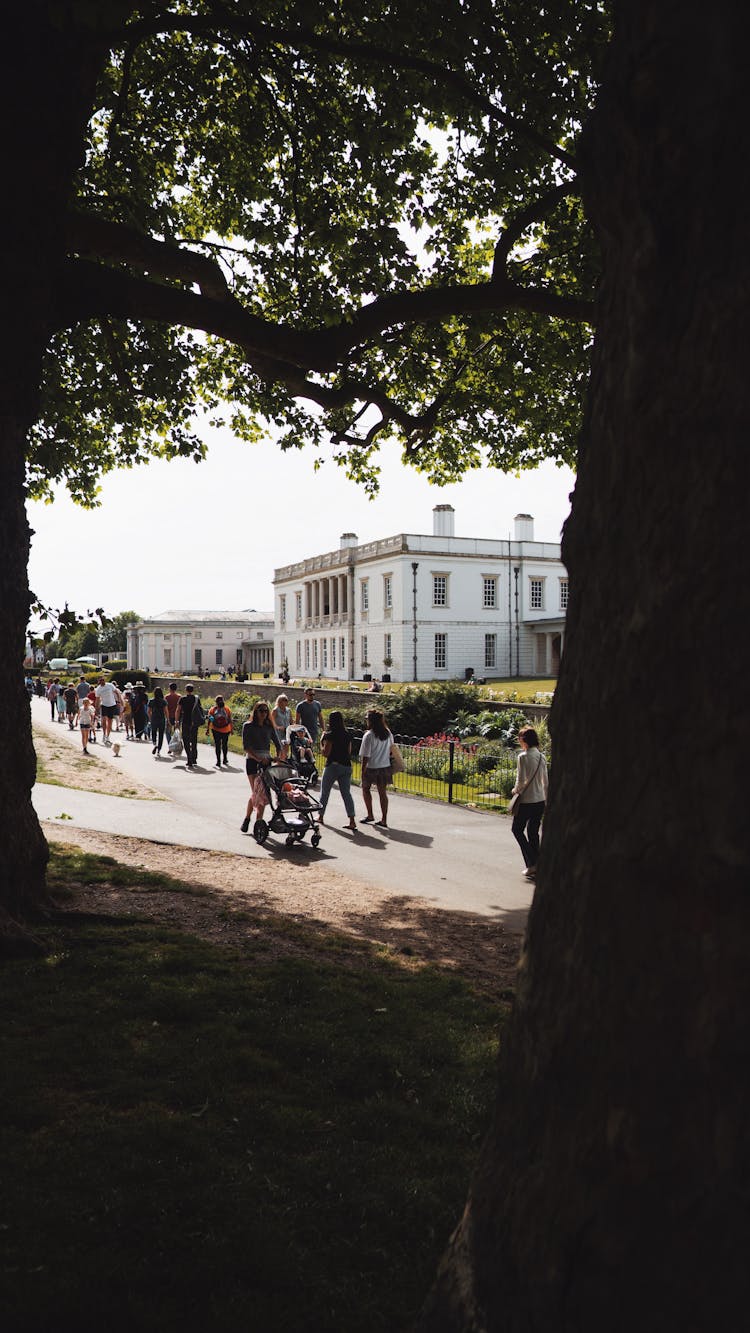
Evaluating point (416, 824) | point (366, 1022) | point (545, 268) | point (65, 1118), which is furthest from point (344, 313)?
point (65, 1118)

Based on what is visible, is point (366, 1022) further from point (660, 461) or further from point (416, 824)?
point (416, 824)

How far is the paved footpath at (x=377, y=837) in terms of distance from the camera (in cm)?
955

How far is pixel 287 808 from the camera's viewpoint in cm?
1165

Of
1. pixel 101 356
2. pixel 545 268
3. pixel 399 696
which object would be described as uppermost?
pixel 545 268

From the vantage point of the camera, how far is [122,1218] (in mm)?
2932

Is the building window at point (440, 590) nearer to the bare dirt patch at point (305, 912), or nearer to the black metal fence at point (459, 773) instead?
the black metal fence at point (459, 773)

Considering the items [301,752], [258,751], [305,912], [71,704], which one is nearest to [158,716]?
[301,752]

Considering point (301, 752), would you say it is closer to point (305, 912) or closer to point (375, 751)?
point (375, 751)

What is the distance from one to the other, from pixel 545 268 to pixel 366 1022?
364 inches

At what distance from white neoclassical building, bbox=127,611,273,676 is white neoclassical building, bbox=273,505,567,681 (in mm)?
57828

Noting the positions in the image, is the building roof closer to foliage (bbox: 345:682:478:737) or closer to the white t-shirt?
foliage (bbox: 345:682:478:737)

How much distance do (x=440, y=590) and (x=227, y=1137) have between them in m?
62.1

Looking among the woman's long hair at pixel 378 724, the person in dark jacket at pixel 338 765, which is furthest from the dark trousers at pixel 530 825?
the woman's long hair at pixel 378 724

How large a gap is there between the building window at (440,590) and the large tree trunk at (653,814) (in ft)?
205
